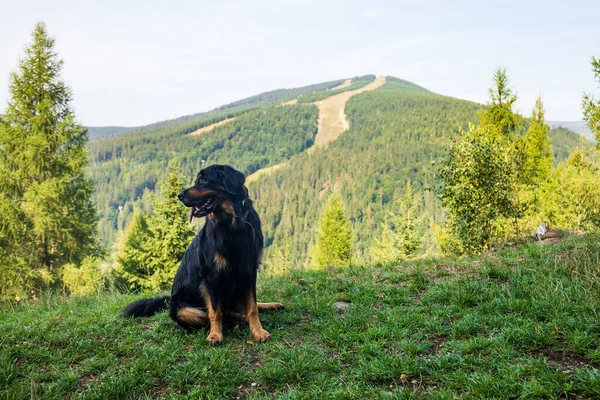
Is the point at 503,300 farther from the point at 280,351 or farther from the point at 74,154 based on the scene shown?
the point at 74,154

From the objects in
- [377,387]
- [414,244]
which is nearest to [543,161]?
[414,244]

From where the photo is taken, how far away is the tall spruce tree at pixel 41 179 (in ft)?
57.0

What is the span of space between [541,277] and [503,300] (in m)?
1.38

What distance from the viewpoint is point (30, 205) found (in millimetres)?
17406

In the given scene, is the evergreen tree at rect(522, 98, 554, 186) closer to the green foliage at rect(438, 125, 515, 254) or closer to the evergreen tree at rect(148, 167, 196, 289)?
the green foliage at rect(438, 125, 515, 254)

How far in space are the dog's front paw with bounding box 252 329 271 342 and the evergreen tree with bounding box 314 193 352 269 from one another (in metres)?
29.3

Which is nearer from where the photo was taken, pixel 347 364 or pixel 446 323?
pixel 347 364

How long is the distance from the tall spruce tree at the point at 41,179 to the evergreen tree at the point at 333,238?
67.3 feet

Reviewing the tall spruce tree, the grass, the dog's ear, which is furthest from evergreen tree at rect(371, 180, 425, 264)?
the dog's ear

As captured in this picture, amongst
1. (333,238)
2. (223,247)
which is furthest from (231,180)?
(333,238)

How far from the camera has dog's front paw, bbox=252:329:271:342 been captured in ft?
15.6

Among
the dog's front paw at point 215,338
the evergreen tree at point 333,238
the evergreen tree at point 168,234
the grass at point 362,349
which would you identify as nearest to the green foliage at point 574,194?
the evergreen tree at point 333,238

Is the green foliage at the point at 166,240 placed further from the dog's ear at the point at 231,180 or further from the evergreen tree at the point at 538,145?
the evergreen tree at the point at 538,145

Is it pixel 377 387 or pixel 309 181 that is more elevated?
pixel 377 387
